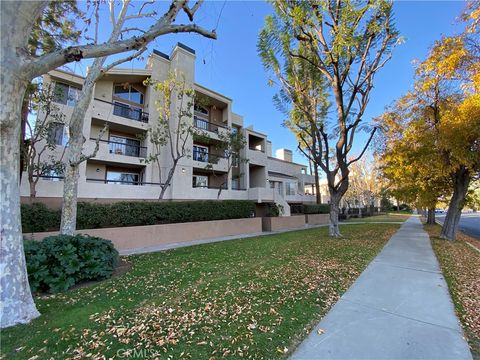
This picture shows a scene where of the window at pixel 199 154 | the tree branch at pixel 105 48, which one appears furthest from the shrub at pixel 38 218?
the window at pixel 199 154

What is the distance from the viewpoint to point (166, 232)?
37.5 ft

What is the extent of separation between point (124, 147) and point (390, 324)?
1647 centimetres

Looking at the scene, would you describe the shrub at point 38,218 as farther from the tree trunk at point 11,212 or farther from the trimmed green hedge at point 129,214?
the tree trunk at point 11,212

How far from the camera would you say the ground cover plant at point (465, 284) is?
333 cm

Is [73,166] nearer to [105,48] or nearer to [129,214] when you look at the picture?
[129,214]

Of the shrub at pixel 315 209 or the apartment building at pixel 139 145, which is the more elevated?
the apartment building at pixel 139 145

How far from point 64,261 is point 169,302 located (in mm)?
2731

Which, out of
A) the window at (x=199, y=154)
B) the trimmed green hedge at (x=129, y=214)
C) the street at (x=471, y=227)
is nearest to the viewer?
the trimmed green hedge at (x=129, y=214)

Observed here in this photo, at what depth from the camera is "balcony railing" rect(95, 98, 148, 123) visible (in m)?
15.3

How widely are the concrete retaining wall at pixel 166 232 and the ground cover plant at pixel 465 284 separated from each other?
→ 9.80 meters

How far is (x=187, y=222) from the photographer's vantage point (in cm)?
1247

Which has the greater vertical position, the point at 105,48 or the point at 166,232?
the point at 105,48

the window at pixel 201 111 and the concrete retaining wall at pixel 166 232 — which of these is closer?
the concrete retaining wall at pixel 166 232

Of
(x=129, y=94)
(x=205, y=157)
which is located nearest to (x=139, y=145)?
(x=129, y=94)
